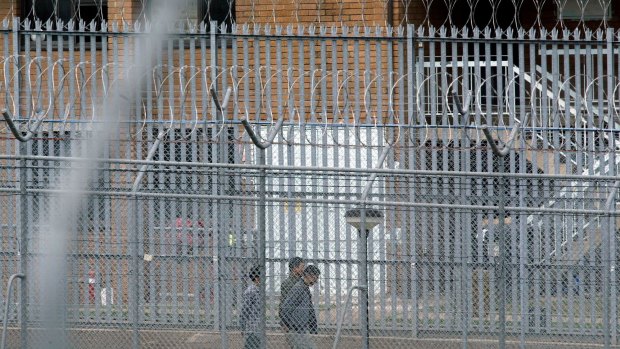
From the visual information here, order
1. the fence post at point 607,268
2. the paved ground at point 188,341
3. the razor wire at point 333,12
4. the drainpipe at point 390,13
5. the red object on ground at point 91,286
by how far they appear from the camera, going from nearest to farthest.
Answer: the fence post at point 607,268
the paved ground at point 188,341
the red object on ground at point 91,286
the razor wire at point 333,12
the drainpipe at point 390,13

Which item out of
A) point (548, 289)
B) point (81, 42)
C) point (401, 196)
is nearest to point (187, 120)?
point (81, 42)

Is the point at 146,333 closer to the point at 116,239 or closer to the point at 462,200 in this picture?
the point at 116,239

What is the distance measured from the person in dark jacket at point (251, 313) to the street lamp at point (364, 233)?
773 millimetres

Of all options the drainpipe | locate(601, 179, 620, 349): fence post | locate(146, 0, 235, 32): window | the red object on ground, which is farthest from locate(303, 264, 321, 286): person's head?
the drainpipe

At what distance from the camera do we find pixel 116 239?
30.2 feet

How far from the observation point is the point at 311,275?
8539 millimetres

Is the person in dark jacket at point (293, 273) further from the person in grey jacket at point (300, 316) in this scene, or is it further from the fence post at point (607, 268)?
the fence post at point (607, 268)

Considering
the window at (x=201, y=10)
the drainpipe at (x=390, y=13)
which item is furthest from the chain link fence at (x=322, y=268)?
the window at (x=201, y=10)

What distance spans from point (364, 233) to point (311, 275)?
1.66ft

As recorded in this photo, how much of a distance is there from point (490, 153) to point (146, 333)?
134 inches

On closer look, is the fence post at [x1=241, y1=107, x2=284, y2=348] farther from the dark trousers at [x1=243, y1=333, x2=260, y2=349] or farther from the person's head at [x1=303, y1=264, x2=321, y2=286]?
the person's head at [x1=303, y1=264, x2=321, y2=286]

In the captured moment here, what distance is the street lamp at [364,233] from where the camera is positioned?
27.3ft

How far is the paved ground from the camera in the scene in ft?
29.1

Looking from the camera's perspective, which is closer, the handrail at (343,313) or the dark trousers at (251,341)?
the handrail at (343,313)
